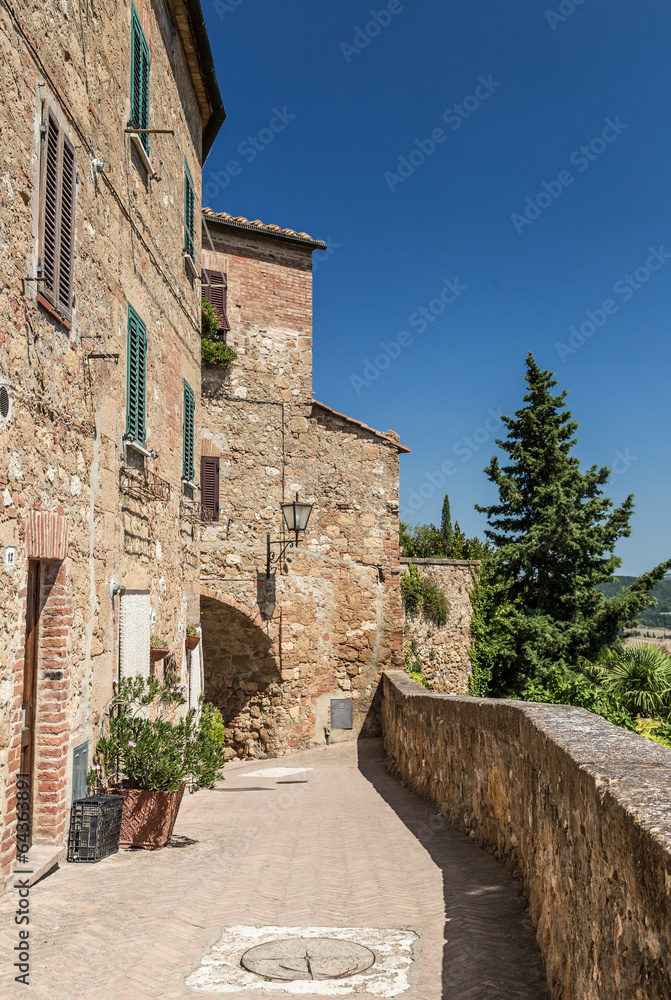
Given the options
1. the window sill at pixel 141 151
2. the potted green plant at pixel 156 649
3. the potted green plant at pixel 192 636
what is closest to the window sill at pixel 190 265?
the window sill at pixel 141 151

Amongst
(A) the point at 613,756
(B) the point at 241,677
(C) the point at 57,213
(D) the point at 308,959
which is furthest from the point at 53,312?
(B) the point at 241,677

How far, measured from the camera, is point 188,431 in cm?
1070

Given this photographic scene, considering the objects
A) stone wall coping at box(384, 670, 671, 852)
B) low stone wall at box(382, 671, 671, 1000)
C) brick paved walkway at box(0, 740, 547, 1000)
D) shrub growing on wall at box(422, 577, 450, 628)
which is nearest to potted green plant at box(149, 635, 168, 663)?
brick paved walkway at box(0, 740, 547, 1000)

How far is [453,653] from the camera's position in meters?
17.7

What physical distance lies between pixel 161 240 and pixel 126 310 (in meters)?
1.98

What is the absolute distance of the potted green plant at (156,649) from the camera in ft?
27.1

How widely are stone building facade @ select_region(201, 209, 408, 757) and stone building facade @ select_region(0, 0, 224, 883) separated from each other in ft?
15.6

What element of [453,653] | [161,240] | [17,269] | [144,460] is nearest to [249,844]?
[144,460]

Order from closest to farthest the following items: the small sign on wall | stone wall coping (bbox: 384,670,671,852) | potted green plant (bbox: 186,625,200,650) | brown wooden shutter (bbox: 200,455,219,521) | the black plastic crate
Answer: stone wall coping (bbox: 384,670,671,852), the black plastic crate, potted green plant (bbox: 186,625,200,650), brown wooden shutter (bbox: 200,455,219,521), the small sign on wall

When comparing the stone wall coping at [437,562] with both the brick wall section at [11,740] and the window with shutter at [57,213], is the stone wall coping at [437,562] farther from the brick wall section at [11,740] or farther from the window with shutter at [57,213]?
the brick wall section at [11,740]

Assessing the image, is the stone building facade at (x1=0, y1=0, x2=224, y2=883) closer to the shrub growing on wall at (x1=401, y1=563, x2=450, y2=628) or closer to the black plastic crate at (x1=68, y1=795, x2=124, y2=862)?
the black plastic crate at (x1=68, y1=795, x2=124, y2=862)

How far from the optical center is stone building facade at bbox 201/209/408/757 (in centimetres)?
1434

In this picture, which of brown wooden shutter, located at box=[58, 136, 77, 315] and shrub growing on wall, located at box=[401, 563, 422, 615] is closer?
brown wooden shutter, located at box=[58, 136, 77, 315]

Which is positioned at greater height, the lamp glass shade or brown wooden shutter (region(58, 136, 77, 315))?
brown wooden shutter (region(58, 136, 77, 315))
